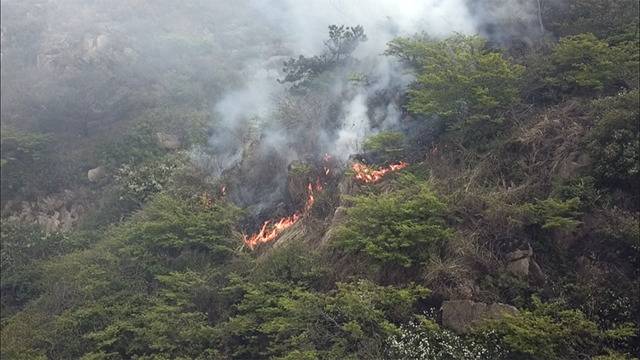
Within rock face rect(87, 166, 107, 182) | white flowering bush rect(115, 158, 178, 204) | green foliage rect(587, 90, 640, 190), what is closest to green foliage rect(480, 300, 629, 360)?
green foliage rect(587, 90, 640, 190)

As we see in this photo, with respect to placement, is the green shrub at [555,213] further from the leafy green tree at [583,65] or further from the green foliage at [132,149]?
the green foliage at [132,149]

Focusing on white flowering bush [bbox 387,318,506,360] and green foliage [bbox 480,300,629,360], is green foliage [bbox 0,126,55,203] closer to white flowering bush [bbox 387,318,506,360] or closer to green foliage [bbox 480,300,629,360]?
white flowering bush [bbox 387,318,506,360]

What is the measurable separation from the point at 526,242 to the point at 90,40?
68.9 feet

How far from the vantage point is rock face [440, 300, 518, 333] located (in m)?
7.95

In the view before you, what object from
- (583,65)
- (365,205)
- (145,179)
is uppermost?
(583,65)

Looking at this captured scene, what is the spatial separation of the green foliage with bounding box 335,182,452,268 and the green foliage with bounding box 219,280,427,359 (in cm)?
60

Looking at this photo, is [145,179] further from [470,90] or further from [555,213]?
[555,213]

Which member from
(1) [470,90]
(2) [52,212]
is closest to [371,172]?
(1) [470,90]

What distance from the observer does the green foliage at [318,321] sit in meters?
8.23

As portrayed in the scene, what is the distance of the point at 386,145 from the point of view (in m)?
12.7

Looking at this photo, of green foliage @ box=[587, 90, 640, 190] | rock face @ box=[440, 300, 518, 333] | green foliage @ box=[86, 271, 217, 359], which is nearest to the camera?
rock face @ box=[440, 300, 518, 333]

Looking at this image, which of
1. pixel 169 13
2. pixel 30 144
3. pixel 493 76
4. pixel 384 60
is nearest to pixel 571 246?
pixel 493 76

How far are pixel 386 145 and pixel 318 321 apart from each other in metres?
5.11

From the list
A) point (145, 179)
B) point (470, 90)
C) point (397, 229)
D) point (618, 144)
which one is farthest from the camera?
point (145, 179)
